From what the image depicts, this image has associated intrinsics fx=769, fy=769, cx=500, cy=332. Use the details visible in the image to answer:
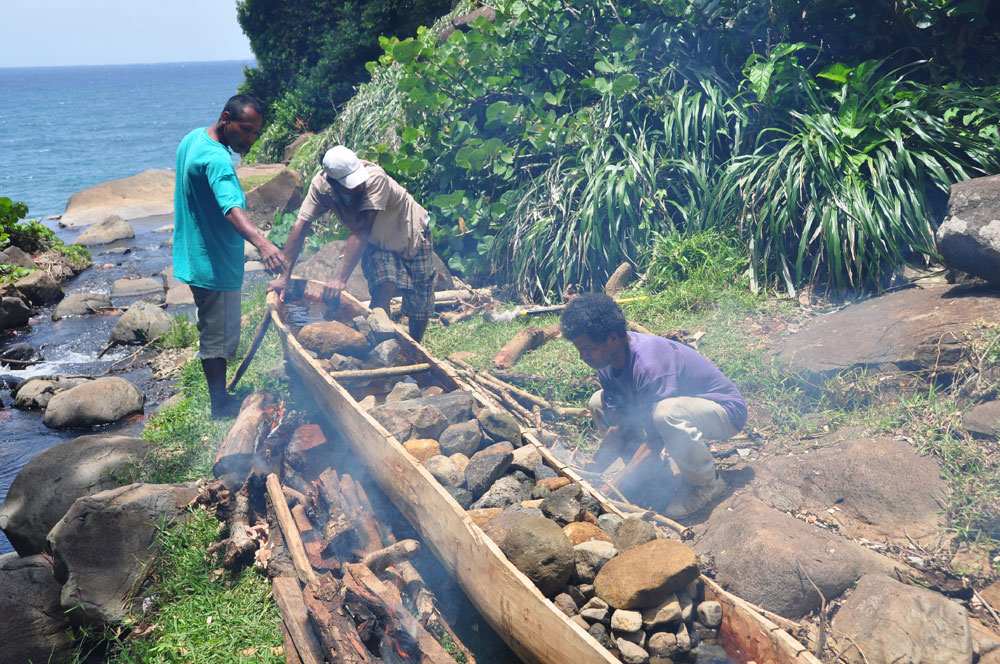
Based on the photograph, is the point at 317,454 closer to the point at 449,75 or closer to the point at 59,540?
the point at 59,540

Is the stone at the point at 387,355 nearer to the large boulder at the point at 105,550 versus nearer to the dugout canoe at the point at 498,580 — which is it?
the dugout canoe at the point at 498,580

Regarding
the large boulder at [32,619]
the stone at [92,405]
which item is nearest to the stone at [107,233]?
the stone at [92,405]

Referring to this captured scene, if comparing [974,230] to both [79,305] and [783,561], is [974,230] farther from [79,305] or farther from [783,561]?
[79,305]

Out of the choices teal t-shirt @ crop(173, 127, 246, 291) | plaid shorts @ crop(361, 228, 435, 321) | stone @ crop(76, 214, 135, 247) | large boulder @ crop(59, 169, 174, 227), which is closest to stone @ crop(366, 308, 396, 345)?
plaid shorts @ crop(361, 228, 435, 321)

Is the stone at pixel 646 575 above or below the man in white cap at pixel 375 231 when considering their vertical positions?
below

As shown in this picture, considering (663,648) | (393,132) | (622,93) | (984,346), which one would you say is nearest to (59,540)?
(663,648)

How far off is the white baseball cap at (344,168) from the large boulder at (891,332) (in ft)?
10.8

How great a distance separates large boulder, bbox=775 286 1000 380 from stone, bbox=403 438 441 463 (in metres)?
2.70

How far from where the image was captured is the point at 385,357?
5555 mm

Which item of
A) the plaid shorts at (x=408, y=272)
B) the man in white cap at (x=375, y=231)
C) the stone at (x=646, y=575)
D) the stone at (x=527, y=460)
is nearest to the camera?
the stone at (x=646, y=575)

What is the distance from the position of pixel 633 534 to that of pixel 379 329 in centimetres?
311

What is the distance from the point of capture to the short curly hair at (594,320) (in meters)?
3.88

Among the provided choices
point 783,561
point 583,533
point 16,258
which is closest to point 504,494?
point 583,533

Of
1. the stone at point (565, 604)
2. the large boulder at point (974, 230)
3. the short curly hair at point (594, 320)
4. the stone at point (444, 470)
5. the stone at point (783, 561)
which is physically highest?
the large boulder at point (974, 230)
